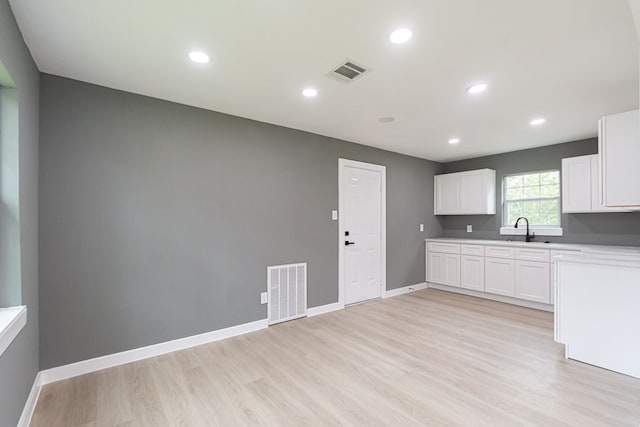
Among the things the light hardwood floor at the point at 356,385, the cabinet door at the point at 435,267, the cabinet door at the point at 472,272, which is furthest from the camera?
the cabinet door at the point at 435,267

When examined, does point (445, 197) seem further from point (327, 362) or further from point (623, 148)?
point (327, 362)

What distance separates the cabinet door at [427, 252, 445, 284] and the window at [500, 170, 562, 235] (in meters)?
1.16

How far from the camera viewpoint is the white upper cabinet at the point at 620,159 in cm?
253

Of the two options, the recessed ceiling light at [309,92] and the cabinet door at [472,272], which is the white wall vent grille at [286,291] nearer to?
the recessed ceiling light at [309,92]

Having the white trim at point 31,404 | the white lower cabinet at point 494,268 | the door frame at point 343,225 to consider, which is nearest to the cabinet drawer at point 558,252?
the white lower cabinet at point 494,268

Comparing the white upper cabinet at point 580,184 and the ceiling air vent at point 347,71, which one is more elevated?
the ceiling air vent at point 347,71

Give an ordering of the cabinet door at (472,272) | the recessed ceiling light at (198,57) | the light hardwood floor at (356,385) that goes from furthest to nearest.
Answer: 1. the cabinet door at (472,272)
2. the recessed ceiling light at (198,57)
3. the light hardwood floor at (356,385)

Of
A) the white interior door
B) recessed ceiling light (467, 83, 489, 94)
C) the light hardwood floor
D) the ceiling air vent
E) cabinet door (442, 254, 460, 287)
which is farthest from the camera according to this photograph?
cabinet door (442, 254, 460, 287)

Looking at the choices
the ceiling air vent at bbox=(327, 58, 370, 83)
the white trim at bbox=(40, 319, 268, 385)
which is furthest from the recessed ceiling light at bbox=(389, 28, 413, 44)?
the white trim at bbox=(40, 319, 268, 385)

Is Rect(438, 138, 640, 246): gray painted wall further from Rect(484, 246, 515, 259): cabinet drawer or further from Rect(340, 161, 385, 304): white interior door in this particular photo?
Rect(340, 161, 385, 304): white interior door

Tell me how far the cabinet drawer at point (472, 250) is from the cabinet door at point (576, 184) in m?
1.23

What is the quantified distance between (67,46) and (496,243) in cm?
546

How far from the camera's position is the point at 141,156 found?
268 cm

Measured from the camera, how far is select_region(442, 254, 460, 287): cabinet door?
4945mm
